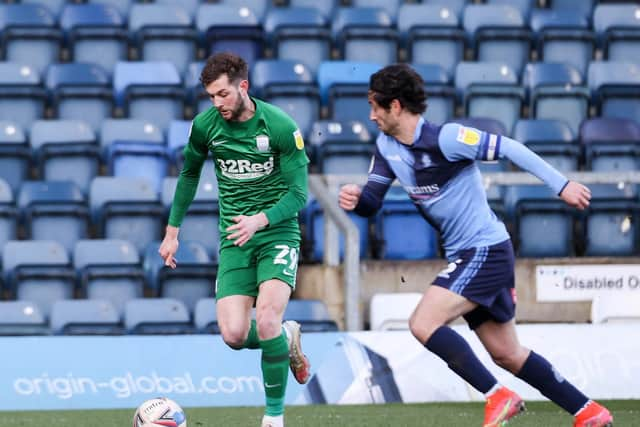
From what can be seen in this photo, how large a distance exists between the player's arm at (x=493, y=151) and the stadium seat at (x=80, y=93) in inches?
283

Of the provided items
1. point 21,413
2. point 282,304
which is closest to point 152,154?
point 21,413

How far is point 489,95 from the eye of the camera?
13.4m

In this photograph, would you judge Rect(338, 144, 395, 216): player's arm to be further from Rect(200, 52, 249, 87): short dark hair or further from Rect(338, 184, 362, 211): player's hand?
Rect(200, 52, 249, 87): short dark hair

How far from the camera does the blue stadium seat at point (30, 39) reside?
46.1 ft

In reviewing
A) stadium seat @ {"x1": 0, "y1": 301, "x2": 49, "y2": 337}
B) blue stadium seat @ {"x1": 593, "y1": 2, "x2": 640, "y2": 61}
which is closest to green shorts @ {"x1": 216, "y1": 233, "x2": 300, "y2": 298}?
stadium seat @ {"x1": 0, "y1": 301, "x2": 49, "y2": 337}

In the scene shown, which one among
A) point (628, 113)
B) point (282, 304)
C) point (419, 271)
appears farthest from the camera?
point (628, 113)

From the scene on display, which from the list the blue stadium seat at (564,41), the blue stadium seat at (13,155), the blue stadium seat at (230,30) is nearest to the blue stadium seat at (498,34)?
the blue stadium seat at (564,41)

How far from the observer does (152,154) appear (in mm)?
12719

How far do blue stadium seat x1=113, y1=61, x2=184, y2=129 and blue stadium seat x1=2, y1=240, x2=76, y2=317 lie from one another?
2174mm

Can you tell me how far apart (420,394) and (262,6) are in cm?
581

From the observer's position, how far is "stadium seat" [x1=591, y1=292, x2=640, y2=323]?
11.4 m

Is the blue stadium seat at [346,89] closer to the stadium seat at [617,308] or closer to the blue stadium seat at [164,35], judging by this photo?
the blue stadium seat at [164,35]

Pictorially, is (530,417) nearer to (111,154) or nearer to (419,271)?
(419,271)

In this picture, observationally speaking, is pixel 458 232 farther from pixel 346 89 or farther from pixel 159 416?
pixel 346 89
